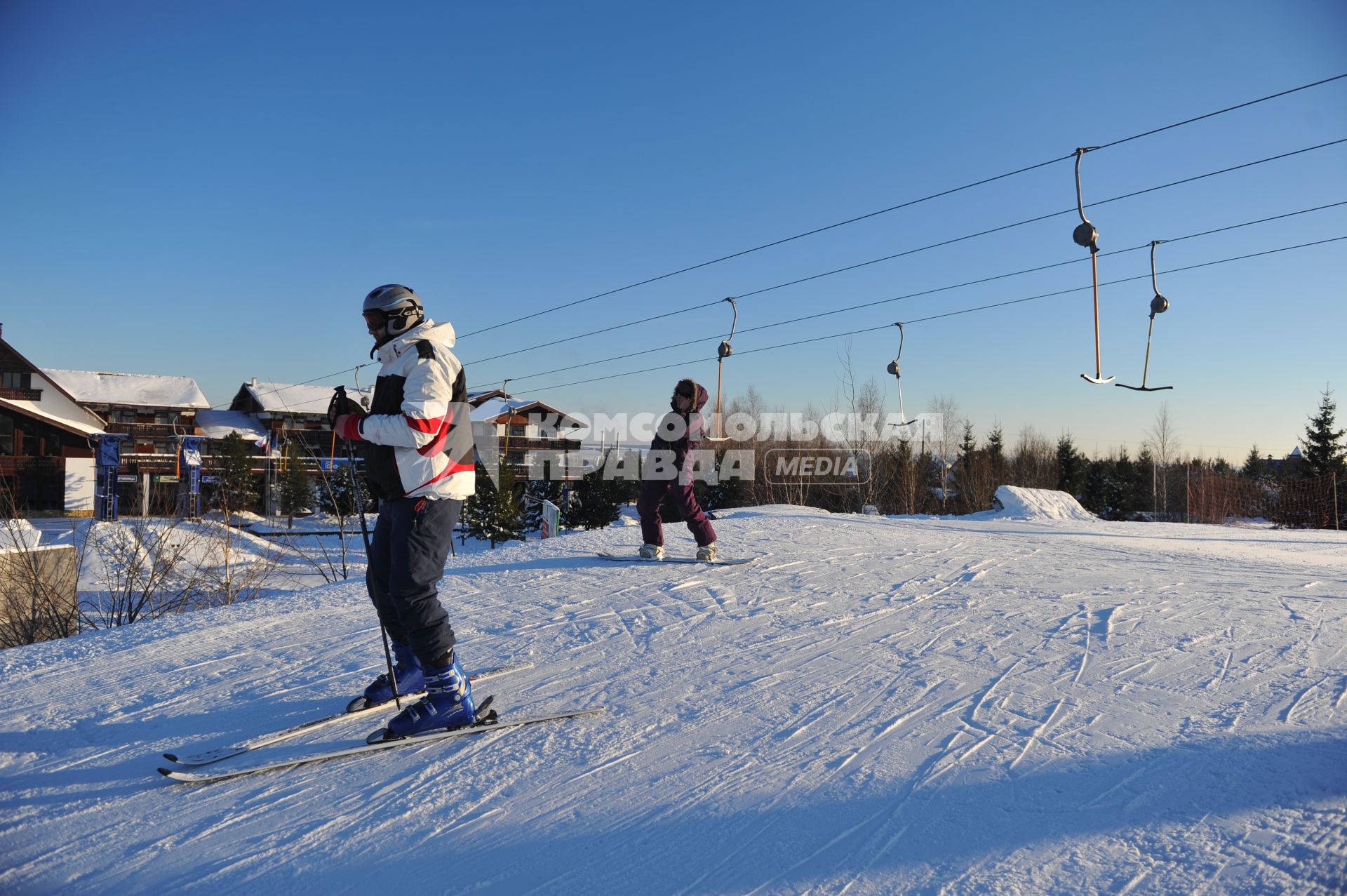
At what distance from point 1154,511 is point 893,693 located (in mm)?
32784

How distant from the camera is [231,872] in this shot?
2160 millimetres

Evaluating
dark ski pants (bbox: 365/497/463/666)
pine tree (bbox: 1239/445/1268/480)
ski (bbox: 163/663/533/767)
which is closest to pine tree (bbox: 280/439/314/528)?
ski (bbox: 163/663/533/767)

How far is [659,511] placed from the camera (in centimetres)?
741

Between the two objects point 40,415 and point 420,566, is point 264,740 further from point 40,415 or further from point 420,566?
point 40,415

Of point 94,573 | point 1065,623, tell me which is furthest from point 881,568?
point 94,573

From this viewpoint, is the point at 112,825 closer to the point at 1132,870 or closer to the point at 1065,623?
the point at 1132,870

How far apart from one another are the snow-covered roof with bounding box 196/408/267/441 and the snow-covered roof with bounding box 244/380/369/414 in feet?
3.89

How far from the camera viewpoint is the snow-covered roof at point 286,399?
44500 mm

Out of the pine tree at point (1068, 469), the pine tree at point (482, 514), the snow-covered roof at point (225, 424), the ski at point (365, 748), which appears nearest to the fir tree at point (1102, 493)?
the pine tree at point (1068, 469)

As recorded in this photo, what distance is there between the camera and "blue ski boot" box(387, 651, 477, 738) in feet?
10.2

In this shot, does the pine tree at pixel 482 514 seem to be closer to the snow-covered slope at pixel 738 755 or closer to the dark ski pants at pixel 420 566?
the snow-covered slope at pixel 738 755

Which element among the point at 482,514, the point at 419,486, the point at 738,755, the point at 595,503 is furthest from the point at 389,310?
the point at 595,503

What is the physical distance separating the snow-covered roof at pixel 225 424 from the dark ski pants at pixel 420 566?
4516cm

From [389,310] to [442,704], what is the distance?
1.72 metres
